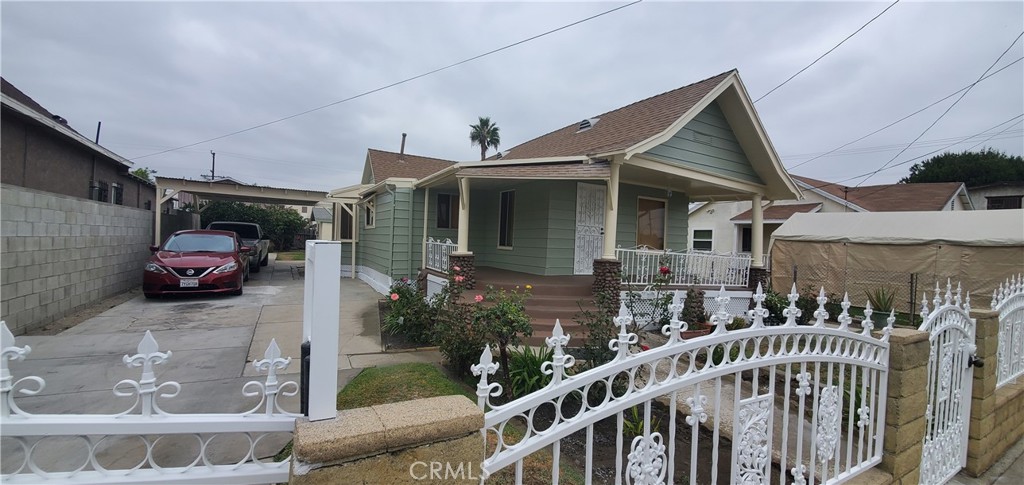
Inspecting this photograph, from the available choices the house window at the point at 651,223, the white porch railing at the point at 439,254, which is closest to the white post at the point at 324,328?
the white porch railing at the point at 439,254

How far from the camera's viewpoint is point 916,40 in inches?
354

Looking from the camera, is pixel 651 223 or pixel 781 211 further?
pixel 781 211

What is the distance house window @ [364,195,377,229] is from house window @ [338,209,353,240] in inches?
73.0

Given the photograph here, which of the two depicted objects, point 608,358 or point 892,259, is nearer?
point 608,358

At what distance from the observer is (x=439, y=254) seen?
920 cm

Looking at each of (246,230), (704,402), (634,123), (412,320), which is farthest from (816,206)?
(246,230)

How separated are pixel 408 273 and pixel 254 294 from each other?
12.1 feet

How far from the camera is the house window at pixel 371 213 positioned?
497 inches

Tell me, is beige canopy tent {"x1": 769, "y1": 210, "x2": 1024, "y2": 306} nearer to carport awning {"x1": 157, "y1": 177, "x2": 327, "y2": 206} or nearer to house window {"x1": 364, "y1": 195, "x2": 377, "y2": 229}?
house window {"x1": 364, "y1": 195, "x2": 377, "y2": 229}

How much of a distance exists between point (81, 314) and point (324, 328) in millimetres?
8958

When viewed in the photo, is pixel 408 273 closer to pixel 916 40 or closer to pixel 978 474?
pixel 978 474

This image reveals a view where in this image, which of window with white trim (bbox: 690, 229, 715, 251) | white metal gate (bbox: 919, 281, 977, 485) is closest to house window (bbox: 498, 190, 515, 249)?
white metal gate (bbox: 919, 281, 977, 485)

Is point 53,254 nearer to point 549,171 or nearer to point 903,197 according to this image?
point 549,171

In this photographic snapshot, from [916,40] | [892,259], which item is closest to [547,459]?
[916,40]
